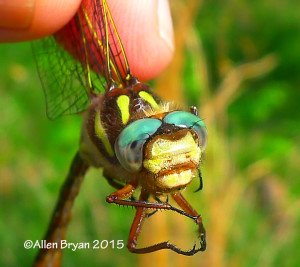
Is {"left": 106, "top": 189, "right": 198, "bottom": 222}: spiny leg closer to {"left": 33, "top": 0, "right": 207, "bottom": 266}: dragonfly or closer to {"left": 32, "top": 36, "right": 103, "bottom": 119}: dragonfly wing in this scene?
{"left": 33, "top": 0, "right": 207, "bottom": 266}: dragonfly

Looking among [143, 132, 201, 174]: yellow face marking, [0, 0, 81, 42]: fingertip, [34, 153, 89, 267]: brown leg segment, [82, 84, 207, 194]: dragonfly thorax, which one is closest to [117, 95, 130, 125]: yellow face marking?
[82, 84, 207, 194]: dragonfly thorax

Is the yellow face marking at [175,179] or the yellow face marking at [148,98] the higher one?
the yellow face marking at [148,98]

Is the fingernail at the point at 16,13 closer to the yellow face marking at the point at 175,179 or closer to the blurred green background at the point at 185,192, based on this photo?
the yellow face marking at the point at 175,179

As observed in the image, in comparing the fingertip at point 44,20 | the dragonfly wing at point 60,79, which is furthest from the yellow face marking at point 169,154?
the fingertip at point 44,20

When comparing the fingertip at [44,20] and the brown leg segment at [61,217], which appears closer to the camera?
the fingertip at [44,20]

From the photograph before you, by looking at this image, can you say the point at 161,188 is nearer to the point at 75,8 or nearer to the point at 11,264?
the point at 75,8

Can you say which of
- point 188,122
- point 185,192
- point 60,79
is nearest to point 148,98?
point 188,122

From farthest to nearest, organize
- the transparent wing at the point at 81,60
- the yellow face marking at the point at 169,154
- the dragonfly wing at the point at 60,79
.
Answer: the dragonfly wing at the point at 60,79
the transparent wing at the point at 81,60
the yellow face marking at the point at 169,154
